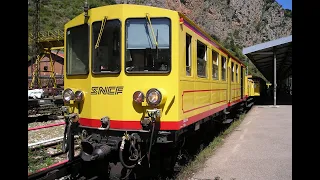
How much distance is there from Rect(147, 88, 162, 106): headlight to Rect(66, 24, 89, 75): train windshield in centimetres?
137

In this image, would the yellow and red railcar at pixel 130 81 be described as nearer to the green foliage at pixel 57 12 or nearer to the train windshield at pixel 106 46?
the train windshield at pixel 106 46

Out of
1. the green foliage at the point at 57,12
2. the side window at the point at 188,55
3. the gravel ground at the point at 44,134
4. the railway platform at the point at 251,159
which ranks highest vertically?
the green foliage at the point at 57,12

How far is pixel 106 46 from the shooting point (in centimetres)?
552

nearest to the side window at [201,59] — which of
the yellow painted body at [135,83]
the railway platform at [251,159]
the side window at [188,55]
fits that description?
the side window at [188,55]

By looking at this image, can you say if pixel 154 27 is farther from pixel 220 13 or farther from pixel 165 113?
pixel 220 13

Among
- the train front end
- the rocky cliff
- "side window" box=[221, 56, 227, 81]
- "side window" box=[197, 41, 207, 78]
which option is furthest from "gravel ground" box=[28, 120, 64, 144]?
the rocky cliff

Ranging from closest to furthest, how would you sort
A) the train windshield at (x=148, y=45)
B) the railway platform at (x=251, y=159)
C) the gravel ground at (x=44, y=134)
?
the train windshield at (x=148, y=45) < the railway platform at (x=251, y=159) < the gravel ground at (x=44, y=134)

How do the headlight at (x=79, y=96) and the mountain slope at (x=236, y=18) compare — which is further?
the mountain slope at (x=236, y=18)

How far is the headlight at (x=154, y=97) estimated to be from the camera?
4.96 m

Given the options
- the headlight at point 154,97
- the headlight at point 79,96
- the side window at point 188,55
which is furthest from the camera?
the side window at point 188,55

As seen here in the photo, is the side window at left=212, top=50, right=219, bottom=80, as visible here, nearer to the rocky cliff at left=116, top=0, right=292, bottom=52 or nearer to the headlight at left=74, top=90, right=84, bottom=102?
the headlight at left=74, top=90, right=84, bottom=102

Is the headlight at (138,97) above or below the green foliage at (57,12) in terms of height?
A: below
